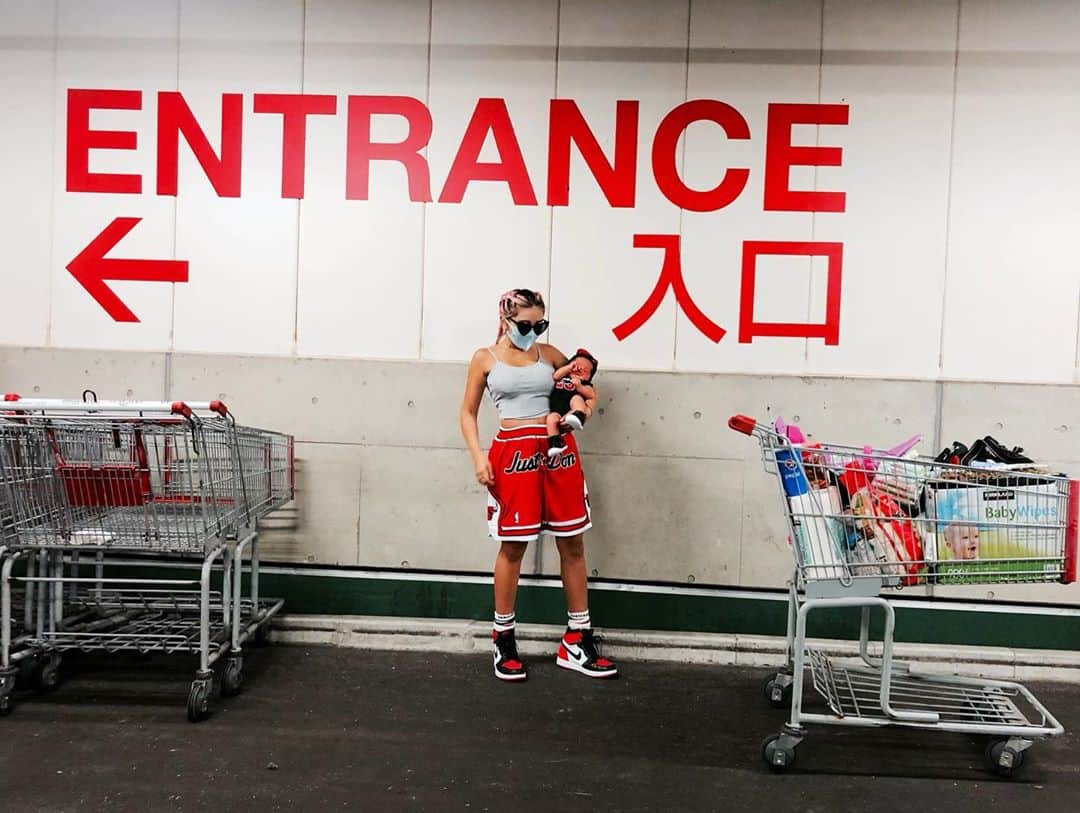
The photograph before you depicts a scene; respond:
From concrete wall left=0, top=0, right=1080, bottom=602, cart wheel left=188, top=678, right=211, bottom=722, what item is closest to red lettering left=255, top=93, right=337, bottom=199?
concrete wall left=0, top=0, right=1080, bottom=602

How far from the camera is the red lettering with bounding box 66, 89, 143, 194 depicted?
4.60 meters

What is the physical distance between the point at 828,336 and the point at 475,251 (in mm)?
1933

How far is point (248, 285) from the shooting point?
462 centimetres

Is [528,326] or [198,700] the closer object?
[198,700]

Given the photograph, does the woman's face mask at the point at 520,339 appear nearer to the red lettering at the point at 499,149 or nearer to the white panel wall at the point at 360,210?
the white panel wall at the point at 360,210

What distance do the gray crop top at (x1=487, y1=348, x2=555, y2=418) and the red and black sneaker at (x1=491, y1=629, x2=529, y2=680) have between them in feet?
3.60

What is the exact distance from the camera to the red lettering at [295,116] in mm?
4570

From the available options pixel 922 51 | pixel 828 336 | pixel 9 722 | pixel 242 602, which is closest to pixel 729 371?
pixel 828 336

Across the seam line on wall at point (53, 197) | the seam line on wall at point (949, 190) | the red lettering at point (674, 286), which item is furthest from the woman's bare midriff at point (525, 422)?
the seam line on wall at point (53, 197)

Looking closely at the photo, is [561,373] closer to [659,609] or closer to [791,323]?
[791,323]

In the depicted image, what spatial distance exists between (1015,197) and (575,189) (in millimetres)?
2285

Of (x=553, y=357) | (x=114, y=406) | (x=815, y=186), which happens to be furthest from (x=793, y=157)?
(x=114, y=406)

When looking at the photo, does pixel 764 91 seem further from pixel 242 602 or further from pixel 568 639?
pixel 242 602

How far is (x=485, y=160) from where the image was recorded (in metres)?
4.54
